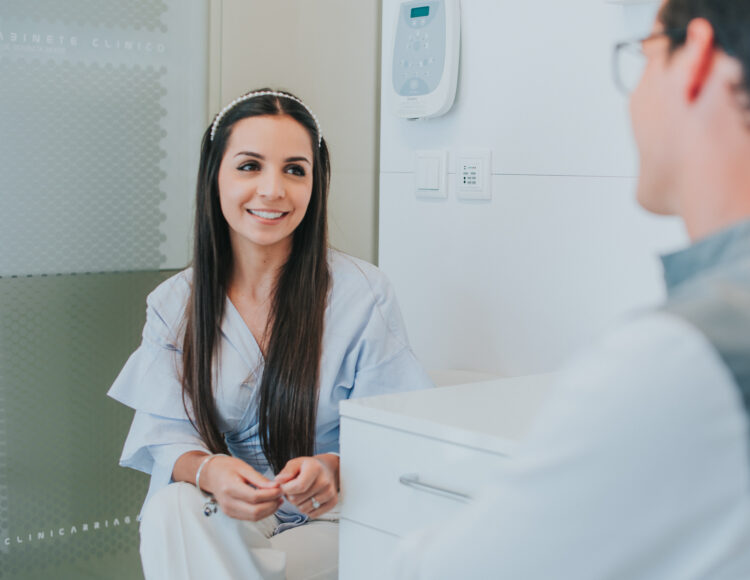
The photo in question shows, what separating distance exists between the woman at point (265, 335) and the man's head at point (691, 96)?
884 millimetres

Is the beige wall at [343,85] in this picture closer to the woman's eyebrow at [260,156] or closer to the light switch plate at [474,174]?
the light switch plate at [474,174]

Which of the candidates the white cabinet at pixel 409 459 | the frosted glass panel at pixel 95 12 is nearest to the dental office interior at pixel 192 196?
the frosted glass panel at pixel 95 12

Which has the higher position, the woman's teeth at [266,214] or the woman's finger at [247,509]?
the woman's teeth at [266,214]

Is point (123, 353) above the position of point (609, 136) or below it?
below

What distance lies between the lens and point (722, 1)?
0.64 m

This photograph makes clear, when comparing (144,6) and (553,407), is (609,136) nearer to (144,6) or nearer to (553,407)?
(144,6)

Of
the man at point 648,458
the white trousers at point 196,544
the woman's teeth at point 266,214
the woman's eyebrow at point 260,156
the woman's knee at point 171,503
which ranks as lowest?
the white trousers at point 196,544

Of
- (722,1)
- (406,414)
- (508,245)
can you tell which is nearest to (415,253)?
(508,245)

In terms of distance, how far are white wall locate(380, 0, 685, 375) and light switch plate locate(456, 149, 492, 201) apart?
18 millimetres

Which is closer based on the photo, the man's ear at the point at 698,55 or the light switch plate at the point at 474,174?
the man's ear at the point at 698,55

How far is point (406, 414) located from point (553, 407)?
0.63 m

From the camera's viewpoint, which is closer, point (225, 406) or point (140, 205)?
point (225, 406)

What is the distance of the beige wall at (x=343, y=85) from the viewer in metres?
2.07

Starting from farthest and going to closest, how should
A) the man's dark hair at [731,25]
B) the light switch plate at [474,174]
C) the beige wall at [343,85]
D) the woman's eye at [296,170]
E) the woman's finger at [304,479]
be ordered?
the beige wall at [343,85] < the light switch plate at [474,174] < the woman's eye at [296,170] < the woman's finger at [304,479] < the man's dark hair at [731,25]
